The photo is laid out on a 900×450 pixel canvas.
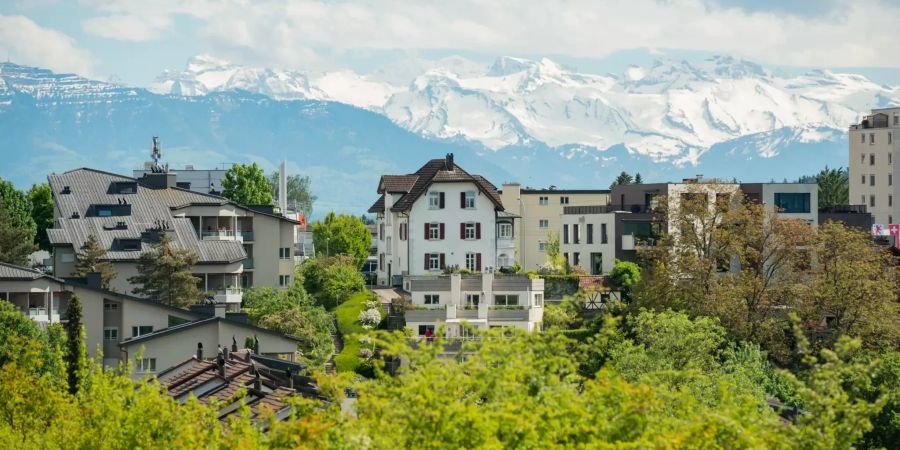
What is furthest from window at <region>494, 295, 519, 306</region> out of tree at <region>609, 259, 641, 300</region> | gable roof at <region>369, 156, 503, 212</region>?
gable roof at <region>369, 156, 503, 212</region>

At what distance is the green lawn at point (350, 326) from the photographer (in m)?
83.8

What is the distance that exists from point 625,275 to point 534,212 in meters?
29.7

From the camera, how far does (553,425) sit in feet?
97.0

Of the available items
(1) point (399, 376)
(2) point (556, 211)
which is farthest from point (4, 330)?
(2) point (556, 211)

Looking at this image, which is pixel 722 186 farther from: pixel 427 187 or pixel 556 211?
pixel 556 211

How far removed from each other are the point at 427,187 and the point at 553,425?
80307mm

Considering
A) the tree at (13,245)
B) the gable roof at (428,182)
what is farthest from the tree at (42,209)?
the gable roof at (428,182)

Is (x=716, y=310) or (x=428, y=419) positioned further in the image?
(x=716, y=310)

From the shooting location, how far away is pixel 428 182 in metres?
110

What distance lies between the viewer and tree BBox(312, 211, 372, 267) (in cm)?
16425

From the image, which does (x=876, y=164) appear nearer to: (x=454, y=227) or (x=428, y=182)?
(x=454, y=227)

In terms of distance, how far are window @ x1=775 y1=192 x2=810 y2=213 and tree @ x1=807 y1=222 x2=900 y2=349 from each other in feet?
89.1

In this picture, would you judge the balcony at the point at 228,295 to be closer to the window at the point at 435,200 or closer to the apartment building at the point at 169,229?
the apartment building at the point at 169,229

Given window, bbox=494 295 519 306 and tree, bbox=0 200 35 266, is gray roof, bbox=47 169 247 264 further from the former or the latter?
window, bbox=494 295 519 306
